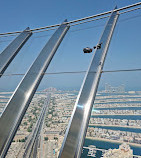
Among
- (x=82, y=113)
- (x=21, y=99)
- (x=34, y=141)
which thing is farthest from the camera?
(x=21, y=99)

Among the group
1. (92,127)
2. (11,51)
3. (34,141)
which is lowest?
(34,141)

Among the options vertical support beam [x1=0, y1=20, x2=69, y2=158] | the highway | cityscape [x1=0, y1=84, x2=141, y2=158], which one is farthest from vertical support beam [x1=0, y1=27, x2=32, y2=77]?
the highway

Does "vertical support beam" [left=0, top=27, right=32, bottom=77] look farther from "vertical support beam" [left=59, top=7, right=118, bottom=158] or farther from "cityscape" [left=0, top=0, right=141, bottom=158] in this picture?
"vertical support beam" [left=59, top=7, right=118, bottom=158]

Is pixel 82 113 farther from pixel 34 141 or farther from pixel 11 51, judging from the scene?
pixel 11 51

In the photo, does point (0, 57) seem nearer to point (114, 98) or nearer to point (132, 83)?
point (114, 98)

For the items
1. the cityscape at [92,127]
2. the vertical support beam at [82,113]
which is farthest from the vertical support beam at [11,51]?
the vertical support beam at [82,113]

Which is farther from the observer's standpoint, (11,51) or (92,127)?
(11,51)

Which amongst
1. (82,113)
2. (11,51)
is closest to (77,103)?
(82,113)

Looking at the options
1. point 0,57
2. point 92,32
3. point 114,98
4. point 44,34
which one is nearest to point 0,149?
point 114,98
